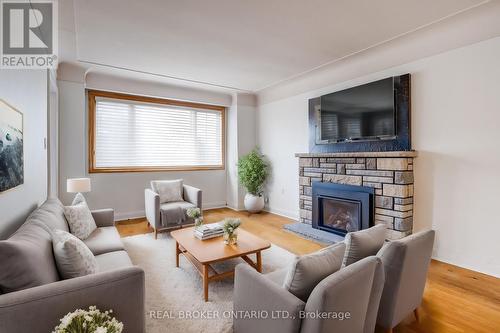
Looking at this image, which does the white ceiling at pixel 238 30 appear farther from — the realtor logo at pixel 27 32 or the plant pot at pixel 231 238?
the plant pot at pixel 231 238

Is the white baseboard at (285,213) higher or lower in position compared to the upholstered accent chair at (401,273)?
lower

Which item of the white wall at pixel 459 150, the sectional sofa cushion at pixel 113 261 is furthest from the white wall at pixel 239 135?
the sectional sofa cushion at pixel 113 261

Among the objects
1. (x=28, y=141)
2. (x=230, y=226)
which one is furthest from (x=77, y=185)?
(x=230, y=226)

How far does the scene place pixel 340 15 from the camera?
2523 mm

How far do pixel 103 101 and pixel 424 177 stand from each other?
5227mm

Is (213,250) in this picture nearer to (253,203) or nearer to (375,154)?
(375,154)

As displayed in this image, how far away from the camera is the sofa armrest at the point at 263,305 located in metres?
1.22

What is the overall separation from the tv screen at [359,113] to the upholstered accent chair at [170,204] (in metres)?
2.38

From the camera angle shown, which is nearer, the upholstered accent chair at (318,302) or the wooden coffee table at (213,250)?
the upholstered accent chair at (318,302)

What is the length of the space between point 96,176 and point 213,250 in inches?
129

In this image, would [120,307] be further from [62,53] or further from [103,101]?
[103,101]

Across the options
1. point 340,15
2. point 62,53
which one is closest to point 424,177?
point 340,15

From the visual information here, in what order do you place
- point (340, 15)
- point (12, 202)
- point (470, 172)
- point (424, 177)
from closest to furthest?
point (12, 202)
point (340, 15)
point (470, 172)
point (424, 177)

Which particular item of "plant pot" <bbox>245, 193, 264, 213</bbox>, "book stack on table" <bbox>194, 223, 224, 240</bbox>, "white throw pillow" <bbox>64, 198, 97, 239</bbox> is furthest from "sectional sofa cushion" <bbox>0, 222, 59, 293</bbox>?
"plant pot" <bbox>245, 193, 264, 213</bbox>
